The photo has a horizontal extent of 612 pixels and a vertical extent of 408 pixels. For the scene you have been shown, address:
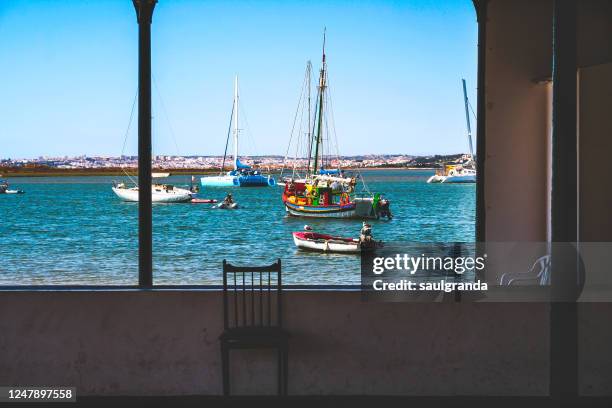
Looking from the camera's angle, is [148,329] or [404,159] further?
[404,159]

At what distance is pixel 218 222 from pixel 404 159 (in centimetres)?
2330

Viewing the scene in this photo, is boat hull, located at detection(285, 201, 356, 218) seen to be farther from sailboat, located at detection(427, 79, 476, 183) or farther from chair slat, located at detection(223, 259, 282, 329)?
chair slat, located at detection(223, 259, 282, 329)

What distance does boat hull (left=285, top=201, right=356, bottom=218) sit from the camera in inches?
1950

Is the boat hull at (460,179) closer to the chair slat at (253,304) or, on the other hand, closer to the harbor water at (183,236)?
the harbor water at (183,236)

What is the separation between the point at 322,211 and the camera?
5028cm

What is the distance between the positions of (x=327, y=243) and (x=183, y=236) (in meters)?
13.1

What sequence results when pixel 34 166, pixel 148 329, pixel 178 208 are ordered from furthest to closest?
pixel 34 166, pixel 178 208, pixel 148 329

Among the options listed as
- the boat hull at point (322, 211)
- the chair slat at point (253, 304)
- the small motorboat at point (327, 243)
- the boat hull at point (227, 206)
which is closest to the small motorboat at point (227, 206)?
the boat hull at point (227, 206)

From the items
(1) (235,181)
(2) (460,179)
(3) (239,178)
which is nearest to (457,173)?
(2) (460,179)

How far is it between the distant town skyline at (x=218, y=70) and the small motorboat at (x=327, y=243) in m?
34.3

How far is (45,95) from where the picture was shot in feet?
232

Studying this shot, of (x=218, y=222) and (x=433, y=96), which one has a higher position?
(x=433, y=96)

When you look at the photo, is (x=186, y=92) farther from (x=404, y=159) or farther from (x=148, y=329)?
(x=148, y=329)

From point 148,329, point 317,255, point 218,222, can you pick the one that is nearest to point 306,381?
point 148,329
